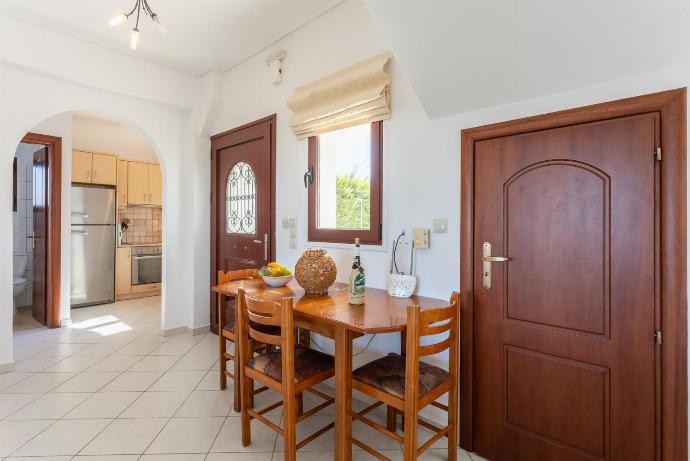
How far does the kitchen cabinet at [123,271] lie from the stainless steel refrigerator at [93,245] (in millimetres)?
65

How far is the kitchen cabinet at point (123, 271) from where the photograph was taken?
207 inches

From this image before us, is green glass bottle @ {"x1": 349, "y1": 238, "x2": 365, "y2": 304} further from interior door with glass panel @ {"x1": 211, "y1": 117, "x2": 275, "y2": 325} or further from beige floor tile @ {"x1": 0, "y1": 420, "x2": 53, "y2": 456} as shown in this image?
beige floor tile @ {"x1": 0, "y1": 420, "x2": 53, "y2": 456}

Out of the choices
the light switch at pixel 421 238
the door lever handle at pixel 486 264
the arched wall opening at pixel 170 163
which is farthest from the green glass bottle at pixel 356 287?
the arched wall opening at pixel 170 163

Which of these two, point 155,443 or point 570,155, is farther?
point 155,443

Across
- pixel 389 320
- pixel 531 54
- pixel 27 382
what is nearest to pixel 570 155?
pixel 531 54

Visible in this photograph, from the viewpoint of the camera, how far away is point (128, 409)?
2352 millimetres

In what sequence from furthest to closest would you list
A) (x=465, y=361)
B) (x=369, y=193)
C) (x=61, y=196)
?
(x=61, y=196)
(x=369, y=193)
(x=465, y=361)

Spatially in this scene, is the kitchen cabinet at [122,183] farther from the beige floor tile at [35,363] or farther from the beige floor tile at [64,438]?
the beige floor tile at [64,438]

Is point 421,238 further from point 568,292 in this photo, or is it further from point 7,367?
point 7,367

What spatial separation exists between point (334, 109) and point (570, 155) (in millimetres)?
1503

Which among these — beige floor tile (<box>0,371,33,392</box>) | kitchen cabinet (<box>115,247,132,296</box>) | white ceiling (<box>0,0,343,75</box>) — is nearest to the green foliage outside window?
white ceiling (<box>0,0,343,75</box>)

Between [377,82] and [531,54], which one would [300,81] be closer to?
[377,82]

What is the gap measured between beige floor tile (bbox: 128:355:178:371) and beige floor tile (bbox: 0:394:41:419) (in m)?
0.64

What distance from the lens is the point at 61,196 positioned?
418cm
